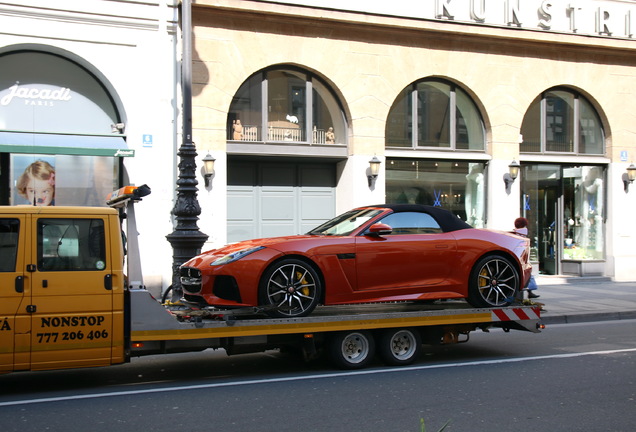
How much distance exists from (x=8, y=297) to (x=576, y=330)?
360 inches

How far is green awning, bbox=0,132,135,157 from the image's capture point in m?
14.4

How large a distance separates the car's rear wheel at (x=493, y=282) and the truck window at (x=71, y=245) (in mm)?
4530

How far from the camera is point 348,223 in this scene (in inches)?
362

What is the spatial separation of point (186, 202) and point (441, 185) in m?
9.43

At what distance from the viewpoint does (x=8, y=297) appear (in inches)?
275

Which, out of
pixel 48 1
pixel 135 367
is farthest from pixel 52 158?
pixel 135 367

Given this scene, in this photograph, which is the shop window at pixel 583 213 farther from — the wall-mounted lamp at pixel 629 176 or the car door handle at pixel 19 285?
the car door handle at pixel 19 285

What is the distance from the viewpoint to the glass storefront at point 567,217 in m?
20.1

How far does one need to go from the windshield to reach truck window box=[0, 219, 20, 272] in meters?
3.69

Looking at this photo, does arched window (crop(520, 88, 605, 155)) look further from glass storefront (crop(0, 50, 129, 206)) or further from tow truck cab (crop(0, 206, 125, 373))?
tow truck cab (crop(0, 206, 125, 373))

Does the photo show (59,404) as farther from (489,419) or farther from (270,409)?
(489,419)

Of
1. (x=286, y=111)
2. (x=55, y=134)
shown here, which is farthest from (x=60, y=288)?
(x=286, y=111)

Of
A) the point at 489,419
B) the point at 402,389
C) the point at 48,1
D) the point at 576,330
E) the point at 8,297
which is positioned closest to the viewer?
the point at 489,419

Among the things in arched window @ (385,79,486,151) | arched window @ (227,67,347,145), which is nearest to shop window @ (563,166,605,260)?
arched window @ (385,79,486,151)
